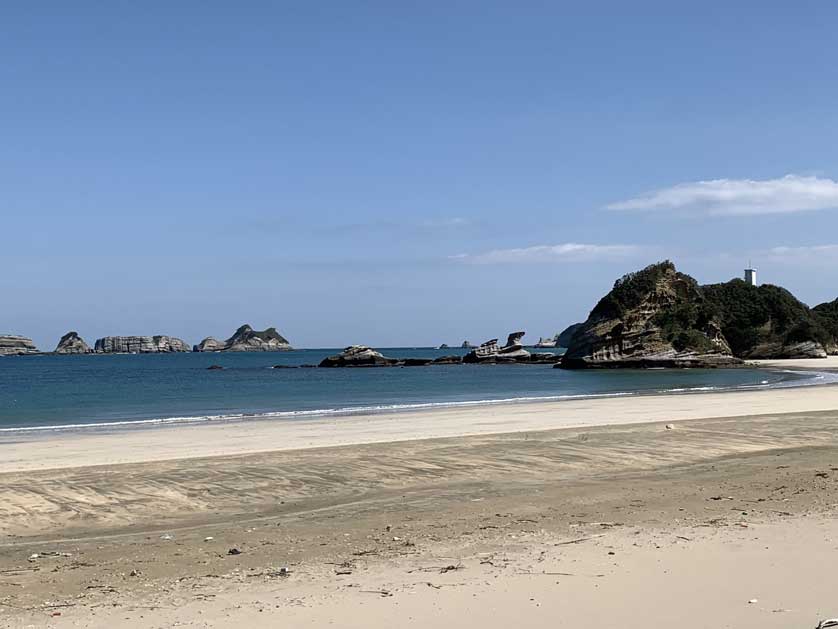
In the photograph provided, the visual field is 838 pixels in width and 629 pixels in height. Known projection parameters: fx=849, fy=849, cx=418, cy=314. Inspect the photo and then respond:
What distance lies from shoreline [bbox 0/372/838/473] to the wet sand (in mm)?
Answer: 3844

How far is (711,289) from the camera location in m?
126

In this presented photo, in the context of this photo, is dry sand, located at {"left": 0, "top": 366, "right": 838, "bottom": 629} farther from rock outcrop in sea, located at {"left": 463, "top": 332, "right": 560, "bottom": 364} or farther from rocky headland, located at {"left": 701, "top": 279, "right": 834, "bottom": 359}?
rock outcrop in sea, located at {"left": 463, "top": 332, "right": 560, "bottom": 364}

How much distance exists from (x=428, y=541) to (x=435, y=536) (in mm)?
301

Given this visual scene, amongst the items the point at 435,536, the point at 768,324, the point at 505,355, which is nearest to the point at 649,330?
the point at 768,324

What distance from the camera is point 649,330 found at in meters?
97.2

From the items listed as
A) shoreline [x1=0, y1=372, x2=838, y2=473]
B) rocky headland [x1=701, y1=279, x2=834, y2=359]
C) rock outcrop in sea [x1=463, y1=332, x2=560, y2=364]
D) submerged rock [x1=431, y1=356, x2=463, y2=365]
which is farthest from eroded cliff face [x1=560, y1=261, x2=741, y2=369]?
shoreline [x1=0, y1=372, x2=838, y2=473]

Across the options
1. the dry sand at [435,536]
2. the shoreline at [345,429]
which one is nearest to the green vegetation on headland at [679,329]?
the shoreline at [345,429]

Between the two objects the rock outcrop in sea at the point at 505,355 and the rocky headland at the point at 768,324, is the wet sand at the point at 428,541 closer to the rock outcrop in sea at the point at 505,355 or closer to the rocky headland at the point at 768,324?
the rocky headland at the point at 768,324

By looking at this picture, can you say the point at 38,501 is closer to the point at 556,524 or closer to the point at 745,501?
the point at 556,524

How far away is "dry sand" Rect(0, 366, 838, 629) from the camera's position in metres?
6.54

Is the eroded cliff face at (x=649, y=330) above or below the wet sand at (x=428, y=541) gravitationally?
above

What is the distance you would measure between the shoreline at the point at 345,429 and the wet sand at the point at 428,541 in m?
3.84

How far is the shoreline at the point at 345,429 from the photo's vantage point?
821 inches

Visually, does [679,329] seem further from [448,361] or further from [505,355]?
[448,361]
